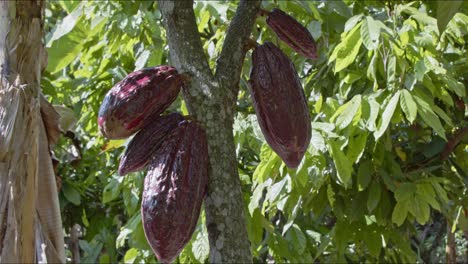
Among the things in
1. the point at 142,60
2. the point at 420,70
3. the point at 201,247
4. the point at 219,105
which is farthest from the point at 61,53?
the point at 219,105

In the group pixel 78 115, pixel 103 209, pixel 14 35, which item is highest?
pixel 14 35

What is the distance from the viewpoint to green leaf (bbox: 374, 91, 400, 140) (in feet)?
5.91

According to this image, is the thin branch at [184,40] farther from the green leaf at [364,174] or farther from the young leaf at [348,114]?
the green leaf at [364,174]

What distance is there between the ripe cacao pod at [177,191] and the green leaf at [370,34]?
123 centimetres

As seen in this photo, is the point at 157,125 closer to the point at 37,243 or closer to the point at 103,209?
the point at 37,243

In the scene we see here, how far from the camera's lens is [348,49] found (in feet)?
6.48

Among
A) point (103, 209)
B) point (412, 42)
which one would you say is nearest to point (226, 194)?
point (412, 42)

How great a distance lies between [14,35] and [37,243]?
1.71 feet

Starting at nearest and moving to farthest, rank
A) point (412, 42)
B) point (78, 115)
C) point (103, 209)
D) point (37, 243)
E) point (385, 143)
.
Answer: point (37, 243) < point (412, 42) < point (385, 143) < point (78, 115) < point (103, 209)

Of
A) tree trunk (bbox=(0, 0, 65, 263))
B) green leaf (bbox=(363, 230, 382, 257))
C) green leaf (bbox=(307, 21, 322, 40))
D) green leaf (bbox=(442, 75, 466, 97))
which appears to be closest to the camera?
tree trunk (bbox=(0, 0, 65, 263))

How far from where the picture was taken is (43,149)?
172 centimetres

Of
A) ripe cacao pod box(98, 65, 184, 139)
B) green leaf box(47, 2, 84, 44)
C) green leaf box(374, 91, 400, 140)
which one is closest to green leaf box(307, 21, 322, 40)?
green leaf box(374, 91, 400, 140)

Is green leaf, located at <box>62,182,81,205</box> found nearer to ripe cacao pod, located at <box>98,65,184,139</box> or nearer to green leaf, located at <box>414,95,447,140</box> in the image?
green leaf, located at <box>414,95,447,140</box>

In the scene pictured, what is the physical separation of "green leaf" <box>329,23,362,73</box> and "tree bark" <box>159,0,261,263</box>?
1197 millimetres
